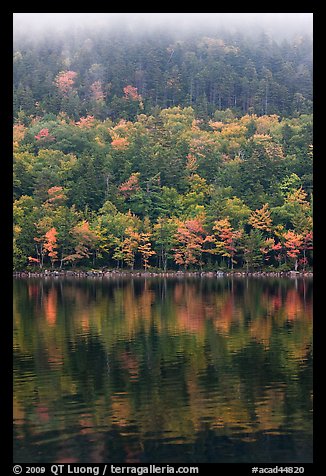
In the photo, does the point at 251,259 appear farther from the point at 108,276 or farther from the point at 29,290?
the point at 29,290

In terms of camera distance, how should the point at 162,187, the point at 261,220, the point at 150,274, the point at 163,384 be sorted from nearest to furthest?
the point at 163,384 → the point at 150,274 → the point at 261,220 → the point at 162,187

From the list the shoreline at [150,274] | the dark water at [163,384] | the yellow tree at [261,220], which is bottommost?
the dark water at [163,384]

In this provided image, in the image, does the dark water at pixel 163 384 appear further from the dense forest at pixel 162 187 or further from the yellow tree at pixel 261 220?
the yellow tree at pixel 261 220

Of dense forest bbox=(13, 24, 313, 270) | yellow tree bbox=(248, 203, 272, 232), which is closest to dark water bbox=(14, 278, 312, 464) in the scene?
dense forest bbox=(13, 24, 313, 270)

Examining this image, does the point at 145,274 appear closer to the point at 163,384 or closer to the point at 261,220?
the point at 261,220

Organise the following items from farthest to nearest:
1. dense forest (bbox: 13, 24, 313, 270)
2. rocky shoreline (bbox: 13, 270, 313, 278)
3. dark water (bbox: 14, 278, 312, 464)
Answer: dense forest (bbox: 13, 24, 313, 270), rocky shoreline (bbox: 13, 270, 313, 278), dark water (bbox: 14, 278, 312, 464)

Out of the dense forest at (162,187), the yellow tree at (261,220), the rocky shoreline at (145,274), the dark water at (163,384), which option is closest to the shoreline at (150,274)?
the rocky shoreline at (145,274)

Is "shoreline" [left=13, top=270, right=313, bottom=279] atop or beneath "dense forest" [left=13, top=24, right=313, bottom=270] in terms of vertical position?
beneath

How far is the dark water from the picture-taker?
46.2 ft

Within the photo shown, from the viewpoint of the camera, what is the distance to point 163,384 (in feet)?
62.1

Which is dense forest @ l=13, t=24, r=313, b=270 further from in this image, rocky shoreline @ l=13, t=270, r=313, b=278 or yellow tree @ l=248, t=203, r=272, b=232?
rocky shoreline @ l=13, t=270, r=313, b=278

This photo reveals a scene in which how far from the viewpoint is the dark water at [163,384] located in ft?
46.2

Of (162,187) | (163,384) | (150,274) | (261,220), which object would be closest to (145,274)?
(150,274)

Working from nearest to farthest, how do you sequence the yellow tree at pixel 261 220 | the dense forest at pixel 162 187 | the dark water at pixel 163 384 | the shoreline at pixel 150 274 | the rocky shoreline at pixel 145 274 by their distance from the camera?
the dark water at pixel 163 384 < the shoreline at pixel 150 274 < the rocky shoreline at pixel 145 274 < the dense forest at pixel 162 187 < the yellow tree at pixel 261 220
